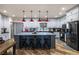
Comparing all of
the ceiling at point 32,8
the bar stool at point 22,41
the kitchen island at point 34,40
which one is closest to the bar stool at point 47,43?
the kitchen island at point 34,40

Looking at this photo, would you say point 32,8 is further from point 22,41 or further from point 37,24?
point 22,41

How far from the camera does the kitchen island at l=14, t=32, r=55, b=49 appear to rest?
2.88 meters

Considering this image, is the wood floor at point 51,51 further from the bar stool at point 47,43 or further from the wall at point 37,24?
the wall at point 37,24

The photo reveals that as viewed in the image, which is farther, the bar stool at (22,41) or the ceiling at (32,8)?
the bar stool at (22,41)

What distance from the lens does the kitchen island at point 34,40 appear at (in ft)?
9.46

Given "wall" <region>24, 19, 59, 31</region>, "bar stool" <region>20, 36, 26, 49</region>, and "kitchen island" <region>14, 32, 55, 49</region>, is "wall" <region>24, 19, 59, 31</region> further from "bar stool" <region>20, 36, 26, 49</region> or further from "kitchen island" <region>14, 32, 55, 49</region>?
"bar stool" <region>20, 36, 26, 49</region>

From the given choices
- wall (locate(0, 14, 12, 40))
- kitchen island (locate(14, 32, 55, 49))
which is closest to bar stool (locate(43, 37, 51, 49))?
kitchen island (locate(14, 32, 55, 49))

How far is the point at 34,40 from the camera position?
2945mm

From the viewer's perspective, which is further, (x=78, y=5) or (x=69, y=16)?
(x=69, y=16)

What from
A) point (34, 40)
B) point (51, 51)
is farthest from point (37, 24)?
point (51, 51)

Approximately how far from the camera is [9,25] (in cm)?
295

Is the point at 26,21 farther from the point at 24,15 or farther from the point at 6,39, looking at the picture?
the point at 6,39

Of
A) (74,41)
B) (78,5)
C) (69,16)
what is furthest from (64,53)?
(78,5)

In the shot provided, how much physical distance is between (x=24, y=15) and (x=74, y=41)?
1.41 m
